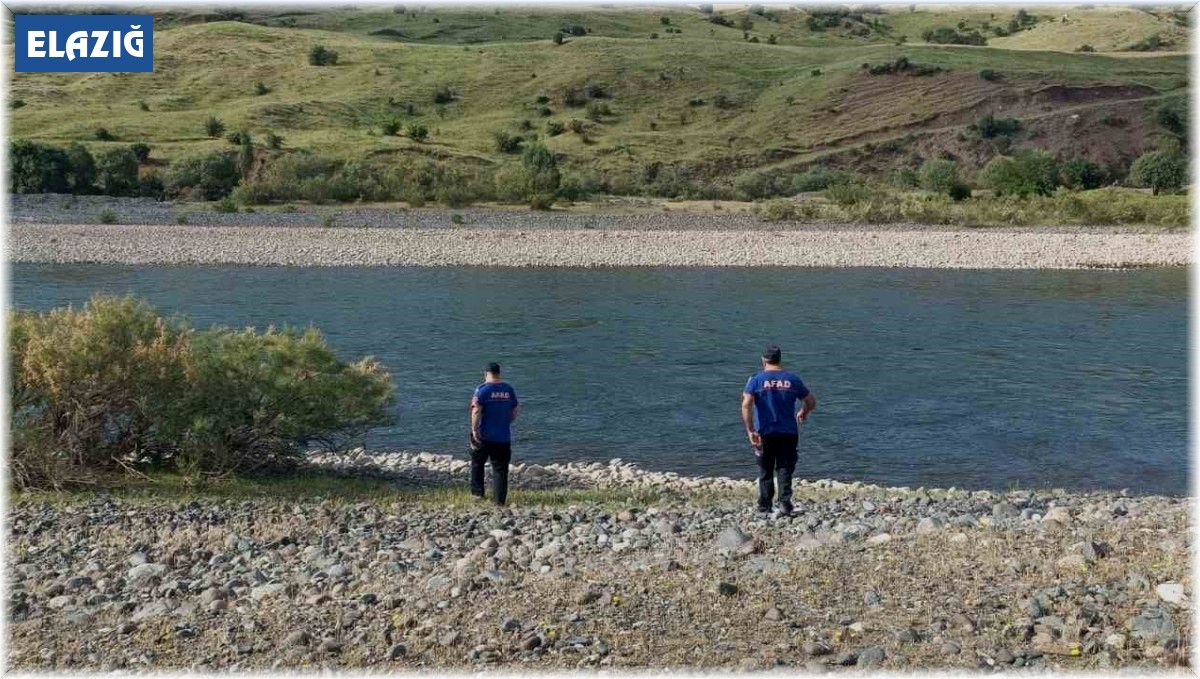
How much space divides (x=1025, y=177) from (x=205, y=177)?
33.0 meters

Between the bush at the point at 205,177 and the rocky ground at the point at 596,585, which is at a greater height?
the bush at the point at 205,177

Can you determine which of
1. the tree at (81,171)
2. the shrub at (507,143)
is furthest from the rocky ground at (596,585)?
the shrub at (507,143)

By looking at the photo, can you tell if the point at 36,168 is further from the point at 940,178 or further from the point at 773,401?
the point at 773,401

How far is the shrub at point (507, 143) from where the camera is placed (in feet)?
235

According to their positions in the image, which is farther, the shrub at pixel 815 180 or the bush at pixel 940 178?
the shrub at pixel 815 180

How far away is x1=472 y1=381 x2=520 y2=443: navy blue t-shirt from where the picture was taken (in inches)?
441

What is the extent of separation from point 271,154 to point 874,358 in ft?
157

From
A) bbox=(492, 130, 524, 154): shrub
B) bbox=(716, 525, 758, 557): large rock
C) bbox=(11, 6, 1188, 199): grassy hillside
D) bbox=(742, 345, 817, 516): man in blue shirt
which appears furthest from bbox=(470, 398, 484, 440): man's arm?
bbox=(492, 130, 524, 154): shrub

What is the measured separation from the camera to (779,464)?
10688 millimetres

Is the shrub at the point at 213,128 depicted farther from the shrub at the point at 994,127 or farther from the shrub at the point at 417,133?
the shrub at the point at 994,127

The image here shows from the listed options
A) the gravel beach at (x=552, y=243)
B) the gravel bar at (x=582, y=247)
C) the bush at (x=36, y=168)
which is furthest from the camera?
the bush at (x=36, y=168)

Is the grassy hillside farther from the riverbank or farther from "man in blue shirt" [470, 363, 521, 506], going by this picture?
"man in blue shirt" [470, 363, 521, 506]

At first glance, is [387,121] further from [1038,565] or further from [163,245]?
[1038,565]

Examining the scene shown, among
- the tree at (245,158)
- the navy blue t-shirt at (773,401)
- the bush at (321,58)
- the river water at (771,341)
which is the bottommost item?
the river water at (771,341)
